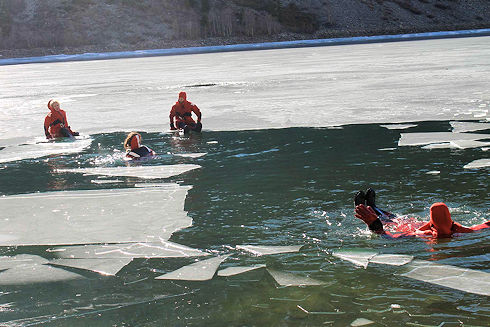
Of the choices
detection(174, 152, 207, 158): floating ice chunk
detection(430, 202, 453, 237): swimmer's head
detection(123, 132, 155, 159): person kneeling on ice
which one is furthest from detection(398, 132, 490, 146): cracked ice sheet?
detection(430, 202, 453, 237): swimmer's head

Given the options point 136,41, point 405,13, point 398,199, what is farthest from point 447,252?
point 405,13

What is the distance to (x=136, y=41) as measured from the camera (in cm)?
7075

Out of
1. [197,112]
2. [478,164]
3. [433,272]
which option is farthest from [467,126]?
[433,272]

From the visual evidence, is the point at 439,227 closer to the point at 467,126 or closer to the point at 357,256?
the point at 357,256

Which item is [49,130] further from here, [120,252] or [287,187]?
[120,252]

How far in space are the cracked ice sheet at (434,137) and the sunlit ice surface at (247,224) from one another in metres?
0.03

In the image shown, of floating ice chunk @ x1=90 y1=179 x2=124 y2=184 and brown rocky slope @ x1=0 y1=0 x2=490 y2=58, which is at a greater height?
brown rocky slope @ x1=0 y1=0 x2=490 y2=58

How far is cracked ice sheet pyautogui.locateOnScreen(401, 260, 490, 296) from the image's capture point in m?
4.79

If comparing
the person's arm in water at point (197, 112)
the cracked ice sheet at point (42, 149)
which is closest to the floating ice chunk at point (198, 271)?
the cracked ice sheet at point (42, 149)

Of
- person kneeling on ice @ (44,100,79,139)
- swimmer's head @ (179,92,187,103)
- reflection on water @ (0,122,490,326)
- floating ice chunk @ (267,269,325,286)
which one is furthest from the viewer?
swimmer's head @ (179,92,187,103)

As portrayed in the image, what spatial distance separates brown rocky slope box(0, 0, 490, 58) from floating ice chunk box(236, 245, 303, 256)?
2549 inches

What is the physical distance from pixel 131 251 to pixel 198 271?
79 centimetres

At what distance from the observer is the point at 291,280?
512 cm

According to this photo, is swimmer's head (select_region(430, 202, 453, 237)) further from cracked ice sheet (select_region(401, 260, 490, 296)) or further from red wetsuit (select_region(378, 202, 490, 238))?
cracked ice sheet (select_region(401, 260, 490, 296))
